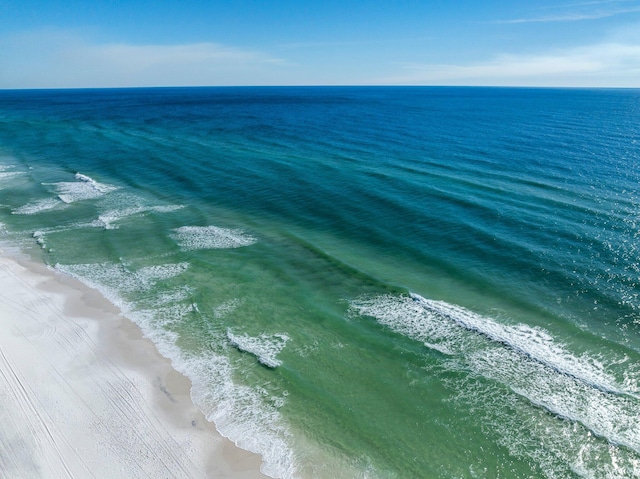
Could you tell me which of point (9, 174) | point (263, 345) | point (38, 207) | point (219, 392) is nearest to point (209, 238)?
point (263, 345)

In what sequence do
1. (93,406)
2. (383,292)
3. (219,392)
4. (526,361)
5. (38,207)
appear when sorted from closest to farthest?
(93,406)
(219,392)
(526,361)
(383,292)
(38,207)

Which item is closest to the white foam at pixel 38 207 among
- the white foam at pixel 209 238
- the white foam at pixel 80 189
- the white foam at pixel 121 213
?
the white foam at pixel 80 189

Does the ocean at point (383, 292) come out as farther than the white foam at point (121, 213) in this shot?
No

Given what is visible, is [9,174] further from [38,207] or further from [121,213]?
[121,213]

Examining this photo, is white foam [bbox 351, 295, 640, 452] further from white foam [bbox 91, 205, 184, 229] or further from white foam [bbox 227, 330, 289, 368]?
white foam [bbox 91, 205, 184, 229]

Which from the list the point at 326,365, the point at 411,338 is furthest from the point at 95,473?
the point at 411,338

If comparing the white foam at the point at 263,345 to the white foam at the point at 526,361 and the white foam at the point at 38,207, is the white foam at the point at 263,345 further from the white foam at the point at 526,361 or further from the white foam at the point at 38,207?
the white foam at the point at 38,207

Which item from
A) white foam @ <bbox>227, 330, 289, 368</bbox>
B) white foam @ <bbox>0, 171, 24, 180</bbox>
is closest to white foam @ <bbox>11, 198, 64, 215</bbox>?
white foam @ <bbox>0, 171, 24, 180</bbox>
